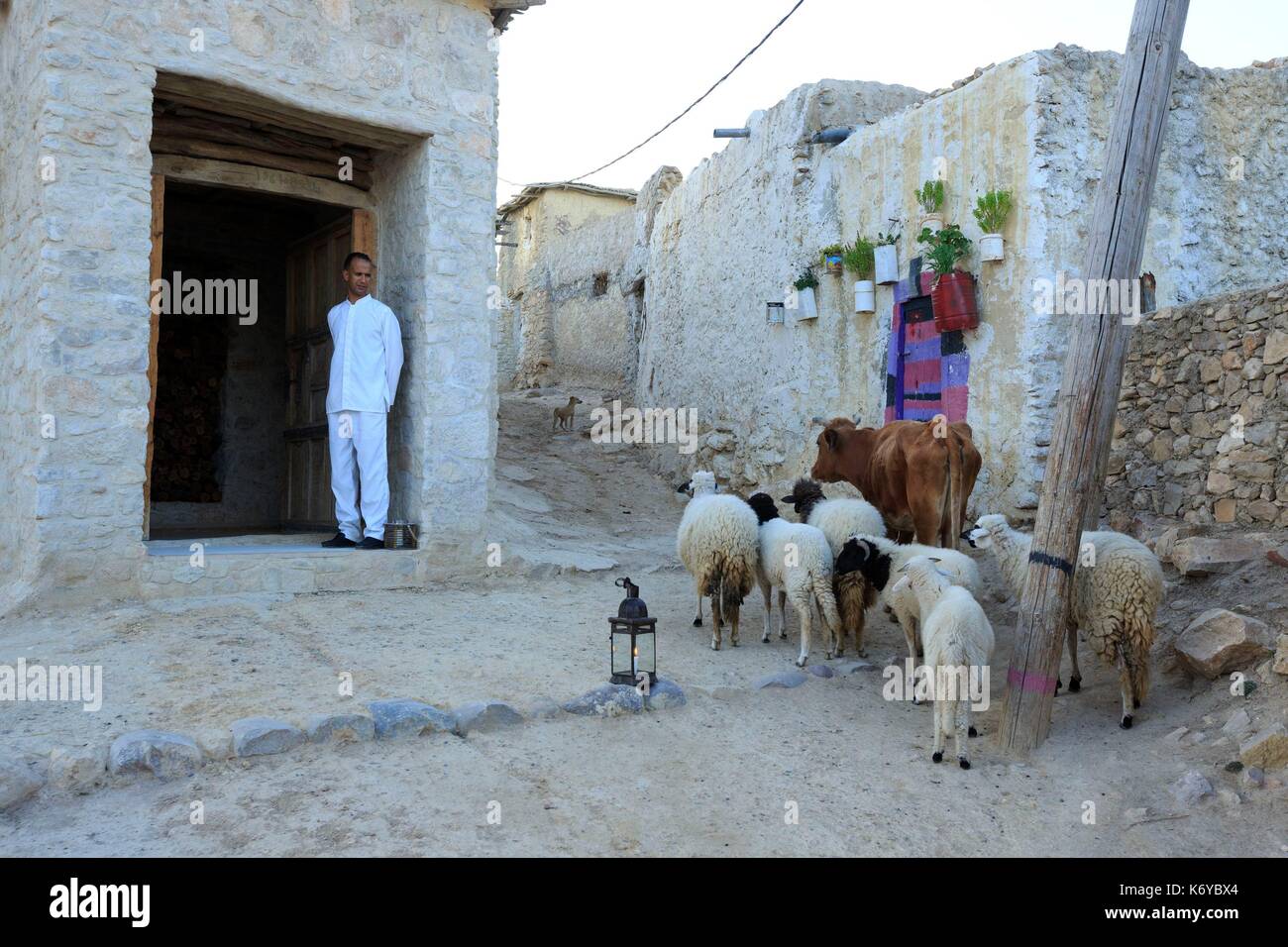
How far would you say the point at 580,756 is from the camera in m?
4.09

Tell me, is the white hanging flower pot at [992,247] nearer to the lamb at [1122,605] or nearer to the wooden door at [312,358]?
the lamb at [1122,605]

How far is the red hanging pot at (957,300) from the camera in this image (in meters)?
8.15

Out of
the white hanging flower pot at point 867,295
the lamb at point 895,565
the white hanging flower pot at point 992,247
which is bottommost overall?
the lamb at point 895,565

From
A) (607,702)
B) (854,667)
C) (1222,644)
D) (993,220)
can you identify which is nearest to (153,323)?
(607,702)

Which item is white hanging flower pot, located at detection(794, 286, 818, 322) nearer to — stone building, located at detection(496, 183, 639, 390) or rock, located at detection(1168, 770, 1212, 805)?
stone building, located at detection(496, 183, 639, 390)

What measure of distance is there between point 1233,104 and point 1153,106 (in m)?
4.78

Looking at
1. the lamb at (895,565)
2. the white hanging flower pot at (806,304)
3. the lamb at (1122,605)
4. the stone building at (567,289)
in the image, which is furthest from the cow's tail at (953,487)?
the stone building at (567,289)

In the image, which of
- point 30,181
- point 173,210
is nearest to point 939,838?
point 30,181

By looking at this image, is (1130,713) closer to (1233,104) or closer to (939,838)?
(939,838)

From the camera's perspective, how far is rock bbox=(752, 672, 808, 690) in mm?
5197

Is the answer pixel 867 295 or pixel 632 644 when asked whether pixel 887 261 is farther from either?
pixel 632 644

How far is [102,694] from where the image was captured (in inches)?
170

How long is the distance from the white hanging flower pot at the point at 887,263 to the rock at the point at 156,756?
284 inches

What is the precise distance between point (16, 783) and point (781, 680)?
11.1 ft
